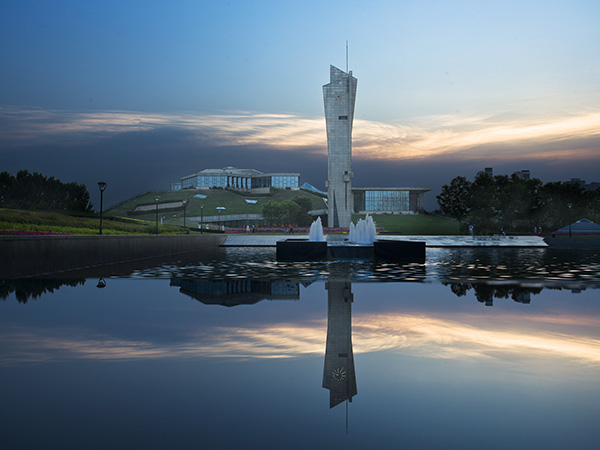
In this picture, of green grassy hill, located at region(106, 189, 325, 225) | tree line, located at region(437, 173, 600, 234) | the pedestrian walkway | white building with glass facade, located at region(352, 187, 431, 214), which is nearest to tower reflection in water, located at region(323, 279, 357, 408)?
the pedestrian walkway

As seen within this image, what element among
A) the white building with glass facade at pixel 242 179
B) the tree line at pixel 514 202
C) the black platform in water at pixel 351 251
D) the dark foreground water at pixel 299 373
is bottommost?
the dark foreground water at pixel 299 373

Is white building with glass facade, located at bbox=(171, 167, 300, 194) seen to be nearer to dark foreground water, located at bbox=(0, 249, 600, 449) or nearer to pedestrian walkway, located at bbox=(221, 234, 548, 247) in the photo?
pedestrian walkway, located at bbox=(221, 234, 548, 247)

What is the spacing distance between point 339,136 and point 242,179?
102 m

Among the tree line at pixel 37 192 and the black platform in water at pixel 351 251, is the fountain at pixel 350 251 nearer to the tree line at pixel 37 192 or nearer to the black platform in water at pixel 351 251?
the black platform in water at pixel 351 251

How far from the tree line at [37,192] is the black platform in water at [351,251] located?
56.4 metres

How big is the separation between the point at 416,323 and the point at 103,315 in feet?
14.3

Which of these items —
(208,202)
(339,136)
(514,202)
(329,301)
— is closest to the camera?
(329,301)

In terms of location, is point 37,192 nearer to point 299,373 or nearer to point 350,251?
point 350,251

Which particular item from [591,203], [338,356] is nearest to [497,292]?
[338,356]

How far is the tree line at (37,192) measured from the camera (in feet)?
242

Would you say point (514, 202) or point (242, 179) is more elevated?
point (242, 179)

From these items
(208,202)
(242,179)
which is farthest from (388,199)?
(242,179)

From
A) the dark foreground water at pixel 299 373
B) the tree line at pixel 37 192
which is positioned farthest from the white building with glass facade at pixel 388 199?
the dark foreground water at pixel 299 373

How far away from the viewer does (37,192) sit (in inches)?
3071
